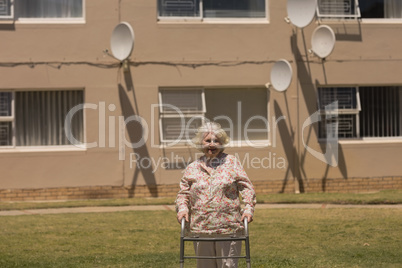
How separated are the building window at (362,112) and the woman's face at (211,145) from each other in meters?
11.0

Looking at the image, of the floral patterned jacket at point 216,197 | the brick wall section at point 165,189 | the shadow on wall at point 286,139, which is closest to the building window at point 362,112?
the shadow on wall at point 286,139

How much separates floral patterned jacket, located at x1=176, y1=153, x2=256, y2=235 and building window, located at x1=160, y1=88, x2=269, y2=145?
33.2ft

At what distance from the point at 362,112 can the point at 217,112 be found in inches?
131

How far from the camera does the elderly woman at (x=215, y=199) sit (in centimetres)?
705

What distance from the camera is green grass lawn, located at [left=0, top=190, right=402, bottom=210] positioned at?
50.4 feet

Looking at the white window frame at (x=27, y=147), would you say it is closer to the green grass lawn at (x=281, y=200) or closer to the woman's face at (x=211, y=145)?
the green grass lawn at (x=281, y=200)

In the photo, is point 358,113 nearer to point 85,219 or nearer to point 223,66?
point 223,66

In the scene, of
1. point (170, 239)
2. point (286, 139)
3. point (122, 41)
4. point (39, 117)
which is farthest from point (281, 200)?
point (39, 117)

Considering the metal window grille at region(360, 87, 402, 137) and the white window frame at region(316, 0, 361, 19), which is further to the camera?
the metal window grille at region(360, 87, 402, 137)

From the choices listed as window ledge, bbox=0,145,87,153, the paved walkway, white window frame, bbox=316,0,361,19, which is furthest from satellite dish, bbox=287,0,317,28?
window ledge, bbox=0,145,87,153

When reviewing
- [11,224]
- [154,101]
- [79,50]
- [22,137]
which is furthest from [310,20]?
[11,224]

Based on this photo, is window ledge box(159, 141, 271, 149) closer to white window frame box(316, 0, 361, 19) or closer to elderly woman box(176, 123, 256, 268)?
white window frame box(316, 0, 361, 19)

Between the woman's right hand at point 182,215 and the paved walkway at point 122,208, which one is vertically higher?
the woman's right hand at point 182,215

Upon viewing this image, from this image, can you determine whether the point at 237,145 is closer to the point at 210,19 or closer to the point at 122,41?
the point at 210,19
